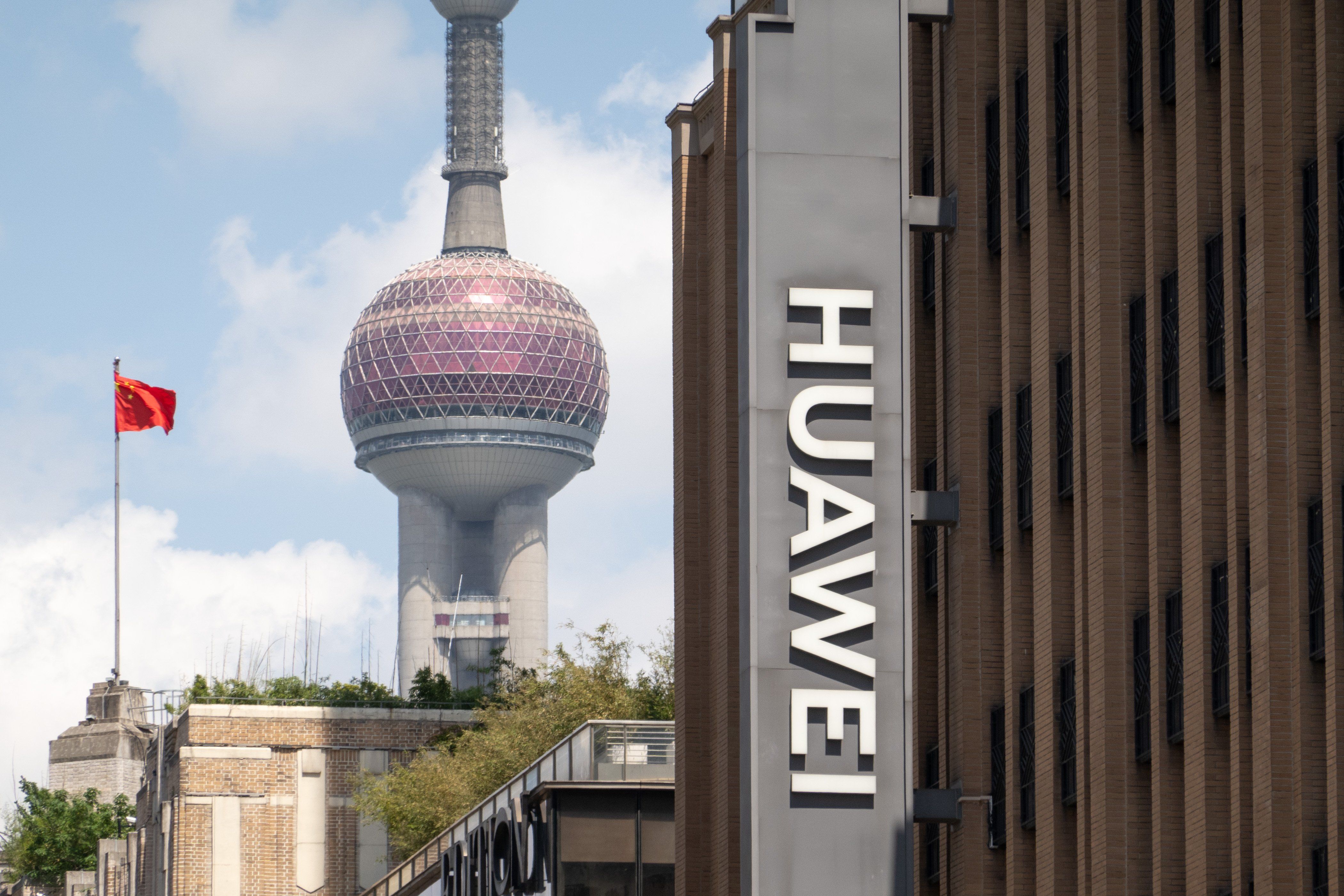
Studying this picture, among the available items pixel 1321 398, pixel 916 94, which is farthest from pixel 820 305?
pixel 916 94

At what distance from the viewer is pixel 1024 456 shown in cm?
3662

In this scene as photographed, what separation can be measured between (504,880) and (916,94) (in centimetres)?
2199

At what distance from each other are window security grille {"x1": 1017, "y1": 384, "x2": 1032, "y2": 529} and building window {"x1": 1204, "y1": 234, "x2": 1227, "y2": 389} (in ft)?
20.2

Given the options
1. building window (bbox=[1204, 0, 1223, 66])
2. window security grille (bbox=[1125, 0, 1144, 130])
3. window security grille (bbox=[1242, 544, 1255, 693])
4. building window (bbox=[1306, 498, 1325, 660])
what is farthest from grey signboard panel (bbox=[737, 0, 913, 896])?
window security grille (bbox=[1125, 0, 1144, 130])

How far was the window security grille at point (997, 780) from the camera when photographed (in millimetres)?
36375

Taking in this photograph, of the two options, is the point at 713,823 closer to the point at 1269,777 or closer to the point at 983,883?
the point at 983,883

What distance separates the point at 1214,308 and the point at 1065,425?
4821 millimetres

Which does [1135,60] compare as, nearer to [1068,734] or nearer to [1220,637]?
[1220,637]

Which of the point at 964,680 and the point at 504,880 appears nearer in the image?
the point at 964,680

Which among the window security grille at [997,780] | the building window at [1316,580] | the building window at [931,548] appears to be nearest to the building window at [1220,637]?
the building window at [1316,580]

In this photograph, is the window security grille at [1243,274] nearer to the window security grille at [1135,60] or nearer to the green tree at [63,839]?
the window security grille at [1135,60]

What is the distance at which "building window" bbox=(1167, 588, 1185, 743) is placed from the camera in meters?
30.5

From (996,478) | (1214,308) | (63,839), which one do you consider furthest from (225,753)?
(1214,308)

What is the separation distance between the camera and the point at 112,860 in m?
115
